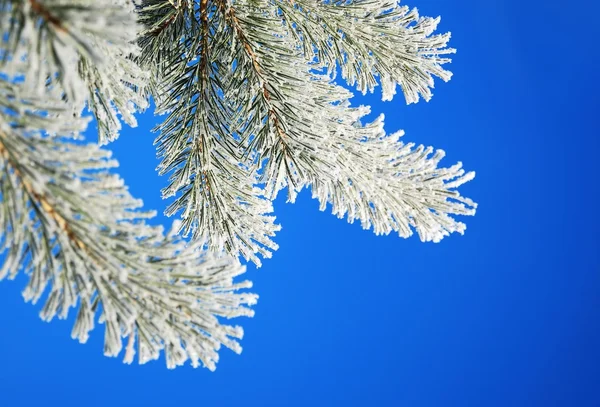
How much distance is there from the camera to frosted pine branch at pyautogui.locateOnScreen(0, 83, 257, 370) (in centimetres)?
91

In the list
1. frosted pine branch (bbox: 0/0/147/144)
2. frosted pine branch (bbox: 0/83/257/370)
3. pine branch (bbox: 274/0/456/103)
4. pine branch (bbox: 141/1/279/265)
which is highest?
pine branch (bbox: 274/0/456/103)

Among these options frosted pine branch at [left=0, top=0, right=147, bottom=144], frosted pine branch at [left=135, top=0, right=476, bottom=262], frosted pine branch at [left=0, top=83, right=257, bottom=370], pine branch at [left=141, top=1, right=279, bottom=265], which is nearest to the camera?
frosted pine branch at [left=0, top=0, right=147, bottom=144]

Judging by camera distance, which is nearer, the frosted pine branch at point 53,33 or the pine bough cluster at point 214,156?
the frosted pine branch at point 53,33

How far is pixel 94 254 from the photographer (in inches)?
37.8

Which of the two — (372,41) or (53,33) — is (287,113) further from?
(53,33)

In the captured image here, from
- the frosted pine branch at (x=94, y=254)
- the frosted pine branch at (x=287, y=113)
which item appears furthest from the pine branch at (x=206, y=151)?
the frosted pine branch at (x=94, y=254)

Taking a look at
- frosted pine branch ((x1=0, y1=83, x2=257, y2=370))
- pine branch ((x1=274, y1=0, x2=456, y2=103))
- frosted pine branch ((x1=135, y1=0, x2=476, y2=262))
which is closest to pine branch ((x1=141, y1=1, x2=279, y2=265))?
frosted pine branch ((x1=135, y1=0, x2=476, y2=262))

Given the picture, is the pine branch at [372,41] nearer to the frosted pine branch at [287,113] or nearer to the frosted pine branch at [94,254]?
the frosted pine branch at [287,113]

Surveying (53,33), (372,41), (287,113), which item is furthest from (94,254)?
(372,41)

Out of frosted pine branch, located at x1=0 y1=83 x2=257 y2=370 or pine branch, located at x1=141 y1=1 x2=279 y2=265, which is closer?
frosted pine branch, located at x1=0 y1=83 x2=257 y2=370

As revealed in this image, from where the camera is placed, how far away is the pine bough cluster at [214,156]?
951 mm

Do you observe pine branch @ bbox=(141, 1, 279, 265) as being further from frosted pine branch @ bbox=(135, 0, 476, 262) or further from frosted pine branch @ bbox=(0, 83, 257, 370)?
frosted pine branch @ bbox=(0, 83, 257, 370)

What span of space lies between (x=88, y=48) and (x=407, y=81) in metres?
1.67

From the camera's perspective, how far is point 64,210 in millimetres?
924
